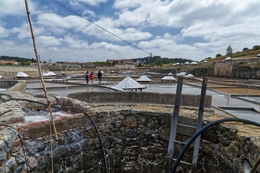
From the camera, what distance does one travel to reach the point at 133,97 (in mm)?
8664

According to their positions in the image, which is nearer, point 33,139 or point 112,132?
point 33,139

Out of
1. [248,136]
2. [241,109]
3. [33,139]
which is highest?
[248,136]

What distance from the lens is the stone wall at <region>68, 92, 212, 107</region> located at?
816cm

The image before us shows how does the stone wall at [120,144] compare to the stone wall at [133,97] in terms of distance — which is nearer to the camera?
the stone wall at [120,144]

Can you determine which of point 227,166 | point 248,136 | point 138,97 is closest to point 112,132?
point 227,166

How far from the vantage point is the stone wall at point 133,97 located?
816 cm

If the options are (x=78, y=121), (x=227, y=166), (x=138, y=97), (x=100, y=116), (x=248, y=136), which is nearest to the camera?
(x=248, y=136)

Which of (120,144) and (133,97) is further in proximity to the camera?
(133,97)

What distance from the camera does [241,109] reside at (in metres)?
8.72

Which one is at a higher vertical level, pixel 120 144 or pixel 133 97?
pixel 133 97

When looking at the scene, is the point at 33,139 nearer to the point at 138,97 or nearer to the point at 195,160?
the point at 195,160

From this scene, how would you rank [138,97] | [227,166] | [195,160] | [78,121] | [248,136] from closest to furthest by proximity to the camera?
[248,136] < [227,166] < [195,160] < [78,121] < [138,97]

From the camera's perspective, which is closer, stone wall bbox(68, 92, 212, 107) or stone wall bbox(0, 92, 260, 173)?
stone wall bbox(0, 92, 260, 173)

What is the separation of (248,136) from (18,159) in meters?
3.97
